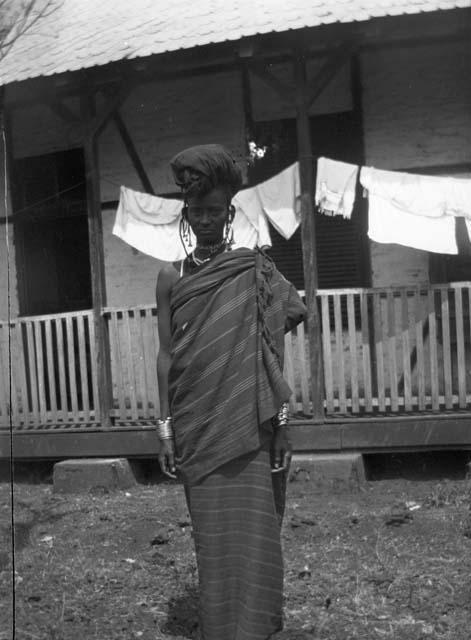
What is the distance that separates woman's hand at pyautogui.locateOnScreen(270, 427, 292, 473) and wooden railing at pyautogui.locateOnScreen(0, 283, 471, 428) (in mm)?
3465

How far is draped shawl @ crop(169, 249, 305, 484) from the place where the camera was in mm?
3256

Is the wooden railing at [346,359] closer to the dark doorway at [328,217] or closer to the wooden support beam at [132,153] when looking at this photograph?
the dark doorway at [328,217]

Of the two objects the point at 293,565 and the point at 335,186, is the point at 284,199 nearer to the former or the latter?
the point at 335,186

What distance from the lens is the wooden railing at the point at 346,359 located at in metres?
6.90

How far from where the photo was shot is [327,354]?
7129 millimetres

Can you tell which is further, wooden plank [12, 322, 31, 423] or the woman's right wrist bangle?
wooden plank [12, 322, 31, 423]

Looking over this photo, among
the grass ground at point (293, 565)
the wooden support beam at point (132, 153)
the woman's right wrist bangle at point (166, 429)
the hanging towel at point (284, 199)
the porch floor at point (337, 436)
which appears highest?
the wooden support beam at point (132, 153)

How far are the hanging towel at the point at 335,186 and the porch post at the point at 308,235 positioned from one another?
10cm

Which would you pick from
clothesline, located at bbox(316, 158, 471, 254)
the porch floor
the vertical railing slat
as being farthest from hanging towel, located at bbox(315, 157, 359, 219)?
the porch floor

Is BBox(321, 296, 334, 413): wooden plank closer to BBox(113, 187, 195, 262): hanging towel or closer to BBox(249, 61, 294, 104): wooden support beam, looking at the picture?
BBox(113, 187, 195, 262): hanging towel

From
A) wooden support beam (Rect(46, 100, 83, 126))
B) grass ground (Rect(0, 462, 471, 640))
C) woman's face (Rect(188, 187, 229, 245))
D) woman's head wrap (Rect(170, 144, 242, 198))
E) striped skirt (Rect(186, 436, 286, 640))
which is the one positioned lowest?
grass ground (Rect(0, 462, 471, 640))

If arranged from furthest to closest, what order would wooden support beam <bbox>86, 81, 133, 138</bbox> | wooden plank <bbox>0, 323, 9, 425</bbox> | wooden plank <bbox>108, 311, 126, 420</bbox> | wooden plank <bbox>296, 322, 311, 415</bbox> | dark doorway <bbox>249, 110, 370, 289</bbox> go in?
wooden plank <bbox>0, 323, 9, 425</bbox>, dark doorway <bbox>249, 110, 370, 289</bbox>, wooden plank <bbox>108, 311, 126, 420</bbox>, wooden support beam <bbox>86, 81, 133, 138</bbox>, wooden plank <bbox>296, 322, 311, 415</bbox>

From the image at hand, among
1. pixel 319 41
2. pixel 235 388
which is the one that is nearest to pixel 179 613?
pixel 235 388

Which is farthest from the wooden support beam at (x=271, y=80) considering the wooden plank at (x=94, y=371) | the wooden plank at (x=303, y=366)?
Result: the wooden plank at (x=94, y=371)
